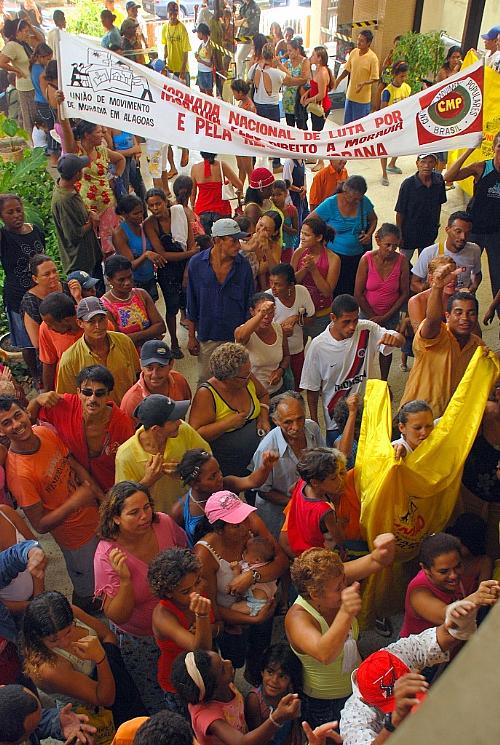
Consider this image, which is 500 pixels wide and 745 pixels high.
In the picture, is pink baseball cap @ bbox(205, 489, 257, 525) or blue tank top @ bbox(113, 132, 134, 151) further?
blue tank top @ bbox(113, 132, 134, 151)

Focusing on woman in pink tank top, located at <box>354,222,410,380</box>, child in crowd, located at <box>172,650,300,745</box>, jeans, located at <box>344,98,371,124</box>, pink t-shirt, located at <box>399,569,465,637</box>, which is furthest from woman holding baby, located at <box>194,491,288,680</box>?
jeans, located at <box>344,98,371,124</box>

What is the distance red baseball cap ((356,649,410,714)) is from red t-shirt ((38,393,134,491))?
1912 mm

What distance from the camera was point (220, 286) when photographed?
5.22 m

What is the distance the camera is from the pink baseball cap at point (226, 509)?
3299 mm

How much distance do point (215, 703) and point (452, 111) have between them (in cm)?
455

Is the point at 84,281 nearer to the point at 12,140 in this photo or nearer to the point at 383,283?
the point at 383,283

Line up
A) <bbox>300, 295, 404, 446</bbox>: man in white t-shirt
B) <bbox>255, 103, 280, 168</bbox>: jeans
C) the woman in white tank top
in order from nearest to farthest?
<bbox>300, 295, 404, 446</bbox>: man in white t-shirt < the woman in white tank top < <bbox>255, 103, 280, 168</bbox>: jeans

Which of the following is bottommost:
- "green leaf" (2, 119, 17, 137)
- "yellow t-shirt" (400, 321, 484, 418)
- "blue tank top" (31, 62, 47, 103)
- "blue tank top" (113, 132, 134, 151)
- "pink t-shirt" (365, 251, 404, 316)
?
"yellow t-shirt" (400, 321, 484, 418)

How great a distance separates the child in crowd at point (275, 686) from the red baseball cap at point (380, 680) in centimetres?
49

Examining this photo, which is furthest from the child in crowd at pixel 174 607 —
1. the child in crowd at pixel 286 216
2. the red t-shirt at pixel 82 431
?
the child in crowd at pixel 286 216

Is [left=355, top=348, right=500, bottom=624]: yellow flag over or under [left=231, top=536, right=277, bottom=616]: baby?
over

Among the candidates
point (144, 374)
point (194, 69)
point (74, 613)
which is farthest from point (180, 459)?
point (194, 69)

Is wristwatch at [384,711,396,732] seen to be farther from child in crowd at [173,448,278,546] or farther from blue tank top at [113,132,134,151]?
blue tank top at [113,132,134,151]

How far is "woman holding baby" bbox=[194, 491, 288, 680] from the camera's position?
3.32 m
